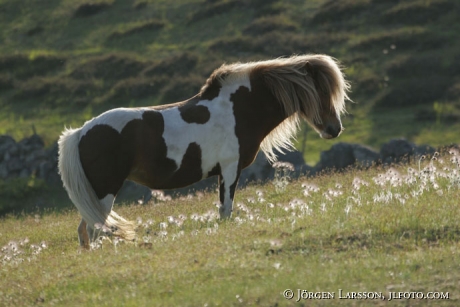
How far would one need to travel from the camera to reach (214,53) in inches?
1619

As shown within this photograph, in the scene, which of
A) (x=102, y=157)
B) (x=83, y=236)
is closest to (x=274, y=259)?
(x=102, y=157)

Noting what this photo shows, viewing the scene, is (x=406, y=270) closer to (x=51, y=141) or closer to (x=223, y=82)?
(x=223, y=82)

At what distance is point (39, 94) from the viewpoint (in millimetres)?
39844

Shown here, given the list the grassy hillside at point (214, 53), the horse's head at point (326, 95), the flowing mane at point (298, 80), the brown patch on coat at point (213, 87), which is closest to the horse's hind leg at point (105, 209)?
the brown patch on coat at point (213, 87)

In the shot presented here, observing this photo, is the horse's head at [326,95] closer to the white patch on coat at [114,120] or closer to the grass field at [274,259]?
the grass field at [274,259]

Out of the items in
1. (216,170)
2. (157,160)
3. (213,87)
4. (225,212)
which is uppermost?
(213,87)

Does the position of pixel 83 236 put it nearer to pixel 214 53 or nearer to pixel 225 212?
pixel 225 212

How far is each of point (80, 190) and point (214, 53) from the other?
99.1ft

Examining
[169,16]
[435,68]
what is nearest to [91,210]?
[435,68]

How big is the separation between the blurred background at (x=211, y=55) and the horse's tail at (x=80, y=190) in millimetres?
15764

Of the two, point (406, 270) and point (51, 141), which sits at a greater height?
point (406, 270)

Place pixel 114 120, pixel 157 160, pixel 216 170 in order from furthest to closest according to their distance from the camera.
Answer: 1. pixel 216 170
2. pixel 157 160
3. pixel 114 120

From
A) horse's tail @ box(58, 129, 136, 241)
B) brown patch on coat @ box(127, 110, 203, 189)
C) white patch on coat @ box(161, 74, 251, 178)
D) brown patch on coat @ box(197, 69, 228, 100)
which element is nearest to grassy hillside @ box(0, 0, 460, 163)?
brown patch on coat @ box(197, 69, 228, 100)

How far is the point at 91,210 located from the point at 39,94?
2949cm
